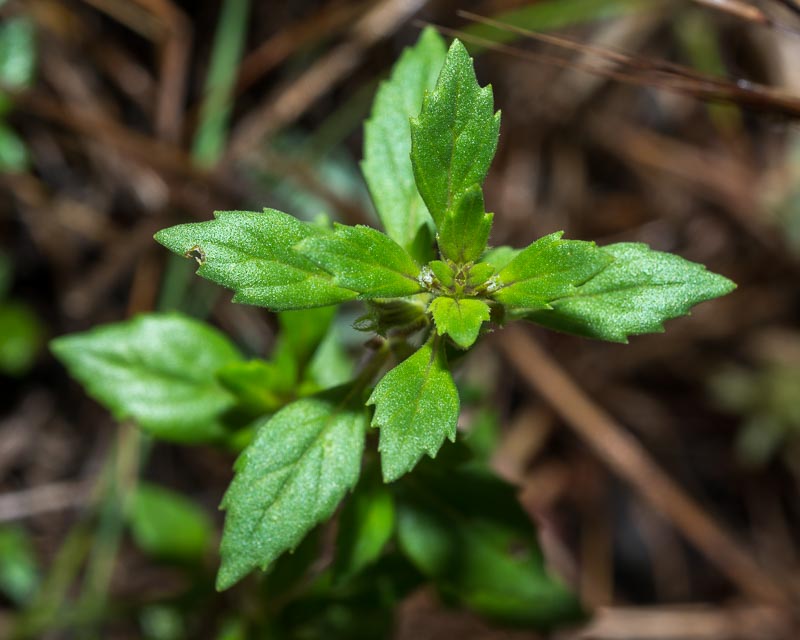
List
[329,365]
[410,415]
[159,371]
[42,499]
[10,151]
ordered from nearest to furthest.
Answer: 1. [410,415]
2. [159,371]
3. [329,365]
4. [10,151]
5. [42,499]

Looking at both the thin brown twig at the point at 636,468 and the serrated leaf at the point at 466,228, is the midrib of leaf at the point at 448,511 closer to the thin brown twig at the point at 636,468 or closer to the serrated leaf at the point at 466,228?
the serrated leaf at the point at 466,228

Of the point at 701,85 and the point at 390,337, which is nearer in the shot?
the point at 390,337

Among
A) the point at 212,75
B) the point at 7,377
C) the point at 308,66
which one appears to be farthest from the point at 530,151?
the point at 7,377

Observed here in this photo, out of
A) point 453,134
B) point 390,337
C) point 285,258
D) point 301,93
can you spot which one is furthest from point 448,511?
point 301,93

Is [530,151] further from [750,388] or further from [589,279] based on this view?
[589,279]

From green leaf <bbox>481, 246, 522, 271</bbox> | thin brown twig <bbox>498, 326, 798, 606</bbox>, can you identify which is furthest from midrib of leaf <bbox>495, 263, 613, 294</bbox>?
thin brown twig <bbox>498, 326, 798, 606</bbox>

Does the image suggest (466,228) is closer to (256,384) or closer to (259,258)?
(259,258)

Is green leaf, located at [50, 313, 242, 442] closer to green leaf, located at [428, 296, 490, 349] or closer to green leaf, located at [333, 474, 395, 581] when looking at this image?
green leaf, located at [333, 474, 395, 581]
